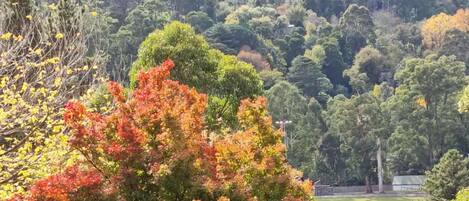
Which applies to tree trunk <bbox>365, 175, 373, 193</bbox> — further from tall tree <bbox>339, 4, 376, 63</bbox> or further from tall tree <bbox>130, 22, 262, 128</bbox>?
tall tree <bbox>130, 22, 262, 128</bbox>

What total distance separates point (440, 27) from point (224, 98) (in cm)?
7096

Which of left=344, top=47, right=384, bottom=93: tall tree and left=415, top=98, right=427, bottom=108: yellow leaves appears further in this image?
left=344, top=47, right=384, bottom=93: tall tree

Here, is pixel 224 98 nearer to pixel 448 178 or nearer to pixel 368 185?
pixel 448 178

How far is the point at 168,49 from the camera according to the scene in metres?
16.9

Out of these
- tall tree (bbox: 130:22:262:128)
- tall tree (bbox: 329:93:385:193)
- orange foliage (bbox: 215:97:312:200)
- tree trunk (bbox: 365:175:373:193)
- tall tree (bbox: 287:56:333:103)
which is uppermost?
tall tree (bbox: 130:22:262:128)

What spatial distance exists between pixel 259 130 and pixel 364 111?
42.3 metres

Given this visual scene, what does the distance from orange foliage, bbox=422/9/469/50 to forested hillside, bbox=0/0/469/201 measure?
0.79 feet

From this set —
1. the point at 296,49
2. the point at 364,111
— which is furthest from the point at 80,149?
the point at 296,49

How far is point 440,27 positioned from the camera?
275ft

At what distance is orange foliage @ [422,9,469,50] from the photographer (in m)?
83.5

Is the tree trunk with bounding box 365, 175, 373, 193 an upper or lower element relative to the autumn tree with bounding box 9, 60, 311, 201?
lower

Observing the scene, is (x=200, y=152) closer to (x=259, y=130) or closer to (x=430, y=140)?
(x=259, y=130)

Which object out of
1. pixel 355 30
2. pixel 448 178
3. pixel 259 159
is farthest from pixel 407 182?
pixel 259 159

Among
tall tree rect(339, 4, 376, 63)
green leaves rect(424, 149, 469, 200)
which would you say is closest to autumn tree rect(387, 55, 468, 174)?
green leaves rect(424, 149, 469, 200)
